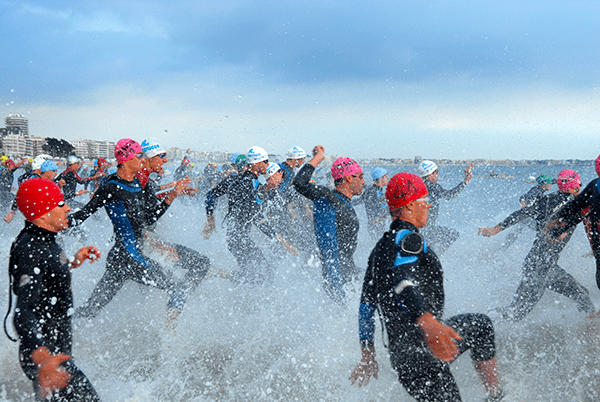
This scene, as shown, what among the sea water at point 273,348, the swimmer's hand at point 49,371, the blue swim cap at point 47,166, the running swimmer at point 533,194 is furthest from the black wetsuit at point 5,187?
the running swimmer at point 533,194

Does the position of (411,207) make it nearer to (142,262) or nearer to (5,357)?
(142,262)

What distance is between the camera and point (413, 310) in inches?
84.4

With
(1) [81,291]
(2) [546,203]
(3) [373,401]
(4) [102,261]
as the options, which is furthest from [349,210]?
(4) [102,261]

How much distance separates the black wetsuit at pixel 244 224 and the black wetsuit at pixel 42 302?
2.95 metres

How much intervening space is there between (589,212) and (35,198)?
15.0 ft

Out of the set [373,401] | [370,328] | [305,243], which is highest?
[370,328]

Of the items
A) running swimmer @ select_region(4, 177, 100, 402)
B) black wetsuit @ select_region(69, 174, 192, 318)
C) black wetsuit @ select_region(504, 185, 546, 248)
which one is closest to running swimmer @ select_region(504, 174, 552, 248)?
black wetsuit @ select_region(504, 185, 546, 248)

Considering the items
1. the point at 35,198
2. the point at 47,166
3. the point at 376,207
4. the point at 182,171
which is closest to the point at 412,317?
the point at 35,198

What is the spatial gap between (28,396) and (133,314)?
1612 millimetres

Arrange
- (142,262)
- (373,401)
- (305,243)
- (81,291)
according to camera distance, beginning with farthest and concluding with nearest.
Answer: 1. (305,243)
2. (81,291)
3. (142,262)
4. (373,401)

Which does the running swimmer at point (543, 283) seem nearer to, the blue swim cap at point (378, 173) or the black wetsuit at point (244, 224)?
the black wetsuit at point (244, 224)

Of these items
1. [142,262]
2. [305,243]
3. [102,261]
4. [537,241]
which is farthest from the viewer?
[102,261]

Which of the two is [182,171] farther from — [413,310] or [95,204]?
[413,310]

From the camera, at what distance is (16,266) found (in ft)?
8.82
